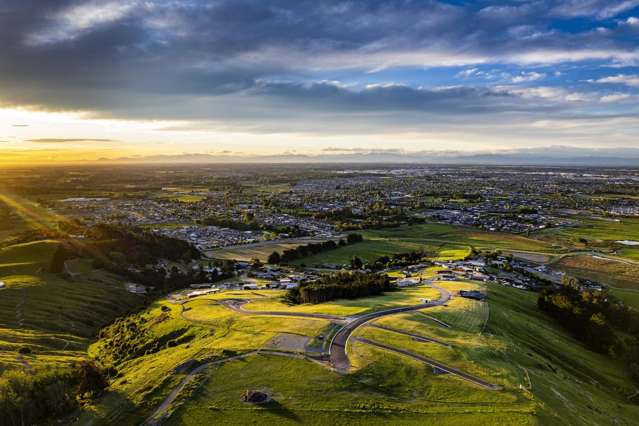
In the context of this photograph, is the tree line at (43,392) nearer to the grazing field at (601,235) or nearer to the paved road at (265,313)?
the paved road at (265,313)

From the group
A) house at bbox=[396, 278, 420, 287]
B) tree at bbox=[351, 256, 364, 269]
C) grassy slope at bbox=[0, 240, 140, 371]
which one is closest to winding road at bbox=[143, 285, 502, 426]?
grassy slope at bbox=[0, 240, 140, 371]

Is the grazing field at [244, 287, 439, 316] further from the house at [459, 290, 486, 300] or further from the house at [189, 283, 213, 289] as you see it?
the house at [189, 283, 213, 289]

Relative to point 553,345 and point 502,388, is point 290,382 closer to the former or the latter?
point 502,388

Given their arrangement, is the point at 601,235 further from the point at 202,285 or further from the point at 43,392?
the point at 43,392

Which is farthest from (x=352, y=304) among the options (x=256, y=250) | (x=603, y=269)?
(x=603, y=269)

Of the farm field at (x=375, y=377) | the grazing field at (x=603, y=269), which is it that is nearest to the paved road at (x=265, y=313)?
the farm field at (x=375, y=377)

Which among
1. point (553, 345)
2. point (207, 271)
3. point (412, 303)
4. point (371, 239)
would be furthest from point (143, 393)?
point (371, 239)

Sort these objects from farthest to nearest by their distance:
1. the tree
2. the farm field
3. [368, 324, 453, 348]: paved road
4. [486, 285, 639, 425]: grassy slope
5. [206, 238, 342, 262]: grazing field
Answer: [206, 238, 342, 262]: grazing field < the tree < [368, 324, 453, 348]: paved road < [486, 285, 639, 425]: grassy slope < the farm field

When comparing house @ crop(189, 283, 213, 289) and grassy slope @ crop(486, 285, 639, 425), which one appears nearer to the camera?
grassy slope @ crop(486, 285, 639, 425)
